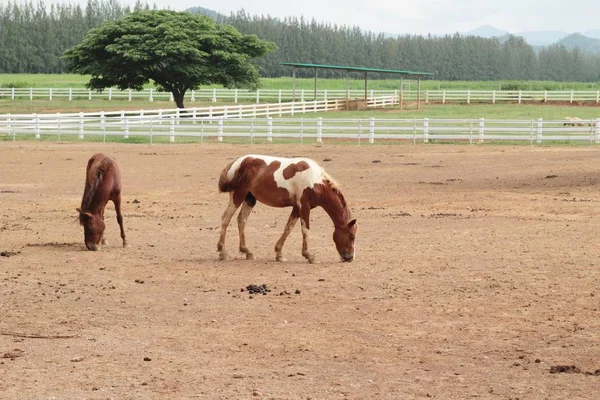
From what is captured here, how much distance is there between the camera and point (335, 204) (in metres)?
12.0

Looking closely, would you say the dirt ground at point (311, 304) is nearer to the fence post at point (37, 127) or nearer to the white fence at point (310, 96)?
the fence post at point (37, 127)

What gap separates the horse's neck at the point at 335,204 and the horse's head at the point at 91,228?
2889 millimetres

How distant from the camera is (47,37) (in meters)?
120

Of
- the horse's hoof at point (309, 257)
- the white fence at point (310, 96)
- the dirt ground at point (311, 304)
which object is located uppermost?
the white fence at point (310, 96)

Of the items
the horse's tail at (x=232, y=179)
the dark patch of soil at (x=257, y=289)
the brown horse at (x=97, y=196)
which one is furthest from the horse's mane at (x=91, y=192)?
the dark patch of soil at (x=257, y=289)

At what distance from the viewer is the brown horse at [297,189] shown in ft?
39.4

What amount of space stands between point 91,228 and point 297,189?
8.94ft

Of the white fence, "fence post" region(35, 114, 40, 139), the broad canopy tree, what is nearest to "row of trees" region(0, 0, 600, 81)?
the white fence

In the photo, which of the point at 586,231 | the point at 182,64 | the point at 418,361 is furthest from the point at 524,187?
the point at 182,64

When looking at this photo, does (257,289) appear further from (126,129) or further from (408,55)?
(408,55)

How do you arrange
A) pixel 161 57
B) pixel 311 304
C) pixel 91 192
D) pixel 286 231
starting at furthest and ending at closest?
pixel 161 57, pixel 91 192, pixel 286 231, pixel 311 304

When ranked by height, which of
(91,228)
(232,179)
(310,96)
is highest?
(310,96)

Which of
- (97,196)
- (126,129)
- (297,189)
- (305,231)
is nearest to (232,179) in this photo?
(297,189)

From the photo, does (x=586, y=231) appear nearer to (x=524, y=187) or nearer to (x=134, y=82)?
(x=524, y=187)
